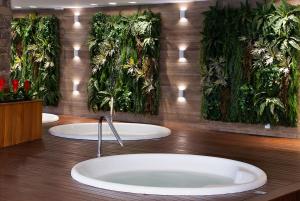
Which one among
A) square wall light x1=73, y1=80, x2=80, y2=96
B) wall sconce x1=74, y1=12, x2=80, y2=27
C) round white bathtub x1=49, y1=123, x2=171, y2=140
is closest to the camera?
round white bathtub x1=49, y1=123, x2=171, y2=140

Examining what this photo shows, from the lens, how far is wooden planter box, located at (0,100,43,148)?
6639mm

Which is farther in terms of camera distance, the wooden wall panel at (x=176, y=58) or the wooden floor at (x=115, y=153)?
the wooden wall panel at (x=176, y=58)

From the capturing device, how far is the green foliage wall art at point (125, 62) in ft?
31.2

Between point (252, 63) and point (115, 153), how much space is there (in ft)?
9.93

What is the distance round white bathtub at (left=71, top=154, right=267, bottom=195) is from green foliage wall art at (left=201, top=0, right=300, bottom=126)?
2.44m

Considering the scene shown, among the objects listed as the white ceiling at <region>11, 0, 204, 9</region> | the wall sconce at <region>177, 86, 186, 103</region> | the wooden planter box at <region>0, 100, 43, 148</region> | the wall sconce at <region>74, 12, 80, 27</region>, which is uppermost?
the white ceiling at <region>11, 0, 204, 9</region>

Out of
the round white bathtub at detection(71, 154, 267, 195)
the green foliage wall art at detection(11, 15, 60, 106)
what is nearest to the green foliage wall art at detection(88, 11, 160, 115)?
the green foliage wall art at detection(11, 15, 60, 106)

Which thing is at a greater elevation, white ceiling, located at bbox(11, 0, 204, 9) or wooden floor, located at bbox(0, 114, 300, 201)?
white ceiling, located at bbox(11, 0, 204, 9)

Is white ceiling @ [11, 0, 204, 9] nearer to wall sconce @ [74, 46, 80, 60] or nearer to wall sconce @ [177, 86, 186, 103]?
wall sconce @ [74, 46, 80, 60]

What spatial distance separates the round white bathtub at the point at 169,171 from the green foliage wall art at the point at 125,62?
329 cm

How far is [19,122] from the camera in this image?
691cm

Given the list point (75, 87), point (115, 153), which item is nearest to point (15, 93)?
point (115, 153)

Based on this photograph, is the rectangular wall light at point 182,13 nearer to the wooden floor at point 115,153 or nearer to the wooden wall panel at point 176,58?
the wooden wall panel at point 176,58

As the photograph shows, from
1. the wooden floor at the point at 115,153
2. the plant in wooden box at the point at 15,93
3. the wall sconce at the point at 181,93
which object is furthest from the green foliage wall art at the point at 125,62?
the plant in wooden box at the point at 15,93
